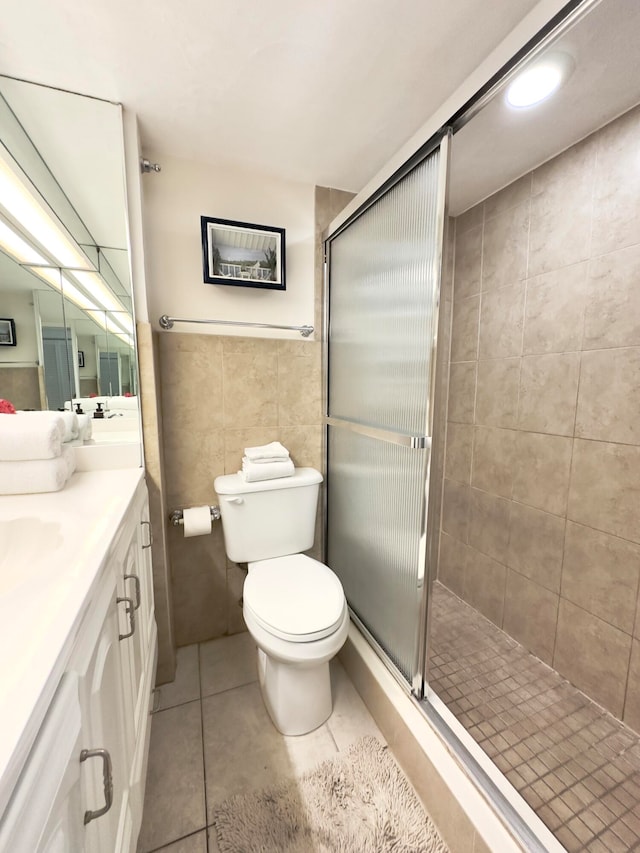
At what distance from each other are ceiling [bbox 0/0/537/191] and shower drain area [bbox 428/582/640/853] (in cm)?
217

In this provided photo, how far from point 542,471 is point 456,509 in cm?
58

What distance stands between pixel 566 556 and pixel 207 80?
2.14 meters

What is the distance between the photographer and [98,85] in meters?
1.15

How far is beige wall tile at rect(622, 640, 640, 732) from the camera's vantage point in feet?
4.15

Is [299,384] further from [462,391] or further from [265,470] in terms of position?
[462,391]

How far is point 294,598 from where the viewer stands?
1.32 metres

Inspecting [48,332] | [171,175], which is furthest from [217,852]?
[171,175]

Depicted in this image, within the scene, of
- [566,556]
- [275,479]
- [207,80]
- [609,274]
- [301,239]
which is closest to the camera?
[207,80]

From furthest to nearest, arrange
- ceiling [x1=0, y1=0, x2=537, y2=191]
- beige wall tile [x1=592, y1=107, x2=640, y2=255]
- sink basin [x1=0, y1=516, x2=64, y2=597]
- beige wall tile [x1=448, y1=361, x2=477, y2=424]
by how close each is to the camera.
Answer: beige wall tile [x1=448, y1=361, x2=477, y2=424]
beige wall tile [x1=592, y1=107, x2=640, y2=255]
ceiling [x1=0, y1=0, x2=537, y2=191]
sink basin [x1=0, y1=516, x2=64, y2=597]

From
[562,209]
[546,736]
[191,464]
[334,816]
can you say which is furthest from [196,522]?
[562,209]

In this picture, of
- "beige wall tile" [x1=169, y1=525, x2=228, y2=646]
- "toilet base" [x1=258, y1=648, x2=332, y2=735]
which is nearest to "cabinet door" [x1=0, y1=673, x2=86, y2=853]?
"toilet base" [x1=258, y1=648, x2=332, y2=735]

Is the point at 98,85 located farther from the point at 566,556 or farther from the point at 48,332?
the point at 566,556

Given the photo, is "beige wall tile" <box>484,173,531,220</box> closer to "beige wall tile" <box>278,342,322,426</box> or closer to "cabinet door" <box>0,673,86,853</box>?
"beige wall tile" <box>278,342,322,426</box>

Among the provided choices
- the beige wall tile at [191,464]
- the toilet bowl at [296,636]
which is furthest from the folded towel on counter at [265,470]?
the toilet bowl at [296,636]
